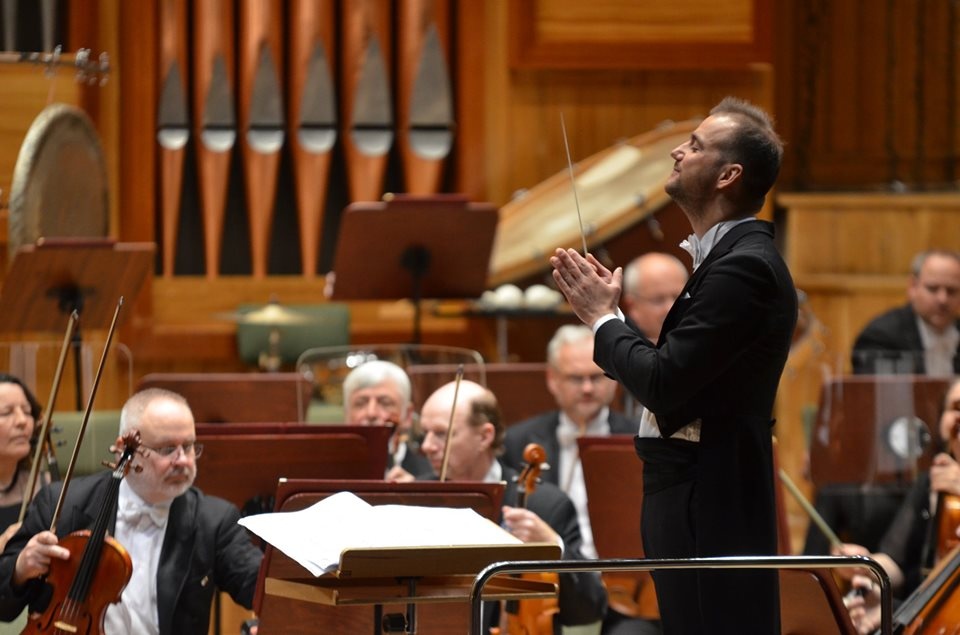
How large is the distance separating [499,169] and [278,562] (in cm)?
461

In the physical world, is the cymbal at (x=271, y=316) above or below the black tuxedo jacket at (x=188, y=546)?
above

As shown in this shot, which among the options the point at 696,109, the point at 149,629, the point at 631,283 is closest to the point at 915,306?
the point at 631,283

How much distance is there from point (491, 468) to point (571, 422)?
618mm

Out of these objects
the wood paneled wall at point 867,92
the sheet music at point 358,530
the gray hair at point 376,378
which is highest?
the wood paneled wall at point 867,92

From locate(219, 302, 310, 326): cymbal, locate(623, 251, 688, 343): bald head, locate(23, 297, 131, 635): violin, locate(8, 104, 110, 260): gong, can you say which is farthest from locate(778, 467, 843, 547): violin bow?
locate(219, 302, 310, 326): cymbal

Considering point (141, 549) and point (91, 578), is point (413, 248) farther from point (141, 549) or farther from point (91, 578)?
point (91, 578)

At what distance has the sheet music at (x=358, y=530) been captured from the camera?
272 cm

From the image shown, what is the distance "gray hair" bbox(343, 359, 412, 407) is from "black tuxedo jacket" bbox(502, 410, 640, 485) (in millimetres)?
360

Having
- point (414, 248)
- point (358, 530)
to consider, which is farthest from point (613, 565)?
point (414, 248)

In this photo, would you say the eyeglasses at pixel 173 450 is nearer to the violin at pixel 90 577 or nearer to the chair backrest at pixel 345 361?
the violin at pixel 90 577

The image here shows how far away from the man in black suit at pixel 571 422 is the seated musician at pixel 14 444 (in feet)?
4.73

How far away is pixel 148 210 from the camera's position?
297 inches

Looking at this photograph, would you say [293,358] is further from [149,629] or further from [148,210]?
[149,629]

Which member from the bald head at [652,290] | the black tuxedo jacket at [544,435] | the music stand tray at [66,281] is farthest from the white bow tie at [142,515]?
the bald head at [652,290]
